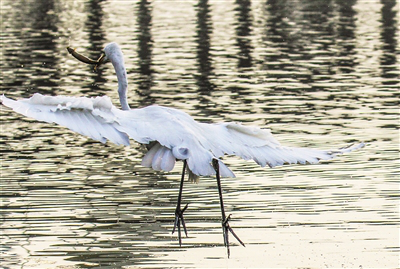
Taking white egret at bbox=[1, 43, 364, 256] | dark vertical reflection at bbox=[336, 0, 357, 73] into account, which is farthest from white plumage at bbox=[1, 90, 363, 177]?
dark vertical reflection at bbox=[336, 0, 357, 73]

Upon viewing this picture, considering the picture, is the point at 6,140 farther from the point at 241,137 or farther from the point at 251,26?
the point at 251,26

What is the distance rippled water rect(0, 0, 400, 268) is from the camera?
1324 centimetres

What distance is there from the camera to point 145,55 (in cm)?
3416

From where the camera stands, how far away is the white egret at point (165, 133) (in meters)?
A: 9.98

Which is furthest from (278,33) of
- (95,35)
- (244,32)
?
(95,35)

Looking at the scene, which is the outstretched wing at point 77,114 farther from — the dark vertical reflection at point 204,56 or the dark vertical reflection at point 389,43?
the dark vertical reflection at point 389,43

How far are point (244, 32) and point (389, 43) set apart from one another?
663cm

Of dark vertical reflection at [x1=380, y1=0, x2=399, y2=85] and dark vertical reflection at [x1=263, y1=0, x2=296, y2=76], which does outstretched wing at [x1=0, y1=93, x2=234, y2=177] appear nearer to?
dark vertical reflection at [x1=380, y1=0, x2=399, y2=85]

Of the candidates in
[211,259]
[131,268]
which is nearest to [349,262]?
[211,259]

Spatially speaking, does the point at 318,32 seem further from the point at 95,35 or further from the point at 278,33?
the point at 95,35

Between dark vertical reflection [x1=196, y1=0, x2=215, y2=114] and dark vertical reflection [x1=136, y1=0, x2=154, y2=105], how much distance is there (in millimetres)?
1284

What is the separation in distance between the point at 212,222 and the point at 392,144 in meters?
5.93

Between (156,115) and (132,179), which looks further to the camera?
(132,179)

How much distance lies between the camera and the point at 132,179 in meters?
17.0
